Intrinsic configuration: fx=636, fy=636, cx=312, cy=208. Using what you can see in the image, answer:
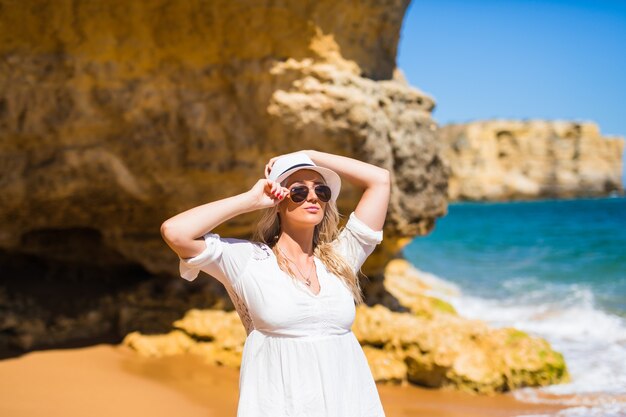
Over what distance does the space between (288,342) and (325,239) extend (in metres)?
0.57

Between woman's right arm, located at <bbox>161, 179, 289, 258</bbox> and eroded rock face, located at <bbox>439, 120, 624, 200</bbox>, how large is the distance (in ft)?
202

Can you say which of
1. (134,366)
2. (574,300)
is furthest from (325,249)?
(574,300)

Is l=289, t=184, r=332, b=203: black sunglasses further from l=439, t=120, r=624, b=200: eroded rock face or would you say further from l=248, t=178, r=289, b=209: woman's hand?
l=439, t=120, r=624, b=200: eroded rock face

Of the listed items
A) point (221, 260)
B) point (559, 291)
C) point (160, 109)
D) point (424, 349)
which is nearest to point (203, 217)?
point (221, 260)

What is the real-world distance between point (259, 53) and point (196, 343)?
303 centimetres

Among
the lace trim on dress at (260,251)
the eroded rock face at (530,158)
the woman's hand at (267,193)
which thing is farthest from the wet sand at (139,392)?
the eroded rock face at (530,158)

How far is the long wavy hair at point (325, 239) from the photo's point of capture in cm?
257

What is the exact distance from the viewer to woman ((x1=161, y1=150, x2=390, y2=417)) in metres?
2.25

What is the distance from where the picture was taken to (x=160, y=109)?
19.8 feet

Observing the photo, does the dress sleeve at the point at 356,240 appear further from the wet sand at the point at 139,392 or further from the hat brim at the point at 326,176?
the wet sand at the point at 139,392

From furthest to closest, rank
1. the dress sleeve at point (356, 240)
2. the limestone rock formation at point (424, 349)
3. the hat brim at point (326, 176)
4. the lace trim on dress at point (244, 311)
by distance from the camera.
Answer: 1. the limestone rock formation at point (424, 349)
2. the dress sleeve at point (356, 240)
3. the hat brim at point (326, 176)
4. the lace trim on dress at point (244, 311)

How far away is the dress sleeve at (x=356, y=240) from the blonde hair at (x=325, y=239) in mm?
51

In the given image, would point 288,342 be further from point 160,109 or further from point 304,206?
point 160,109

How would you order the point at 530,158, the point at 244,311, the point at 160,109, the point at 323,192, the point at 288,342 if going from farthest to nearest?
the point at 530,158 → the point at 160,109 → the point at 323,192 → the point at 244,311 → the point at 288,342
